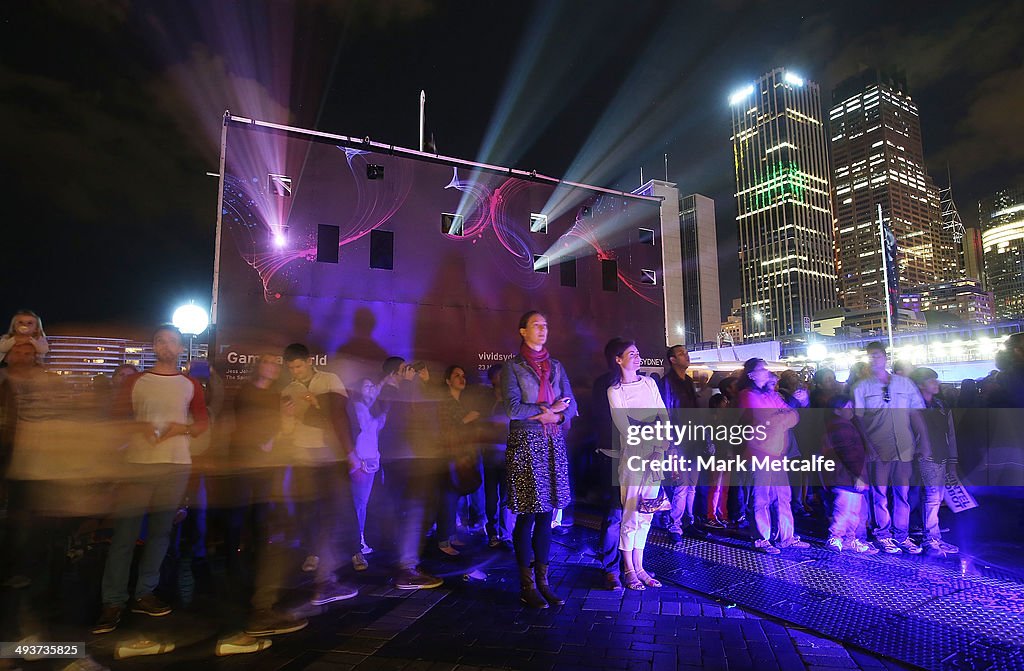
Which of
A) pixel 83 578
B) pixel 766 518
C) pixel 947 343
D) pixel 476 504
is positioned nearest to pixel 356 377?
pixel 476 504

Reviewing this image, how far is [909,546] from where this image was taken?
4281 mm

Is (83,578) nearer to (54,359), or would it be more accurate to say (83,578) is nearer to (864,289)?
(54,359)

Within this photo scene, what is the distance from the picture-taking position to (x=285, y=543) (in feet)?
10.3

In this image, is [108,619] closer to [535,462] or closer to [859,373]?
[535,462]

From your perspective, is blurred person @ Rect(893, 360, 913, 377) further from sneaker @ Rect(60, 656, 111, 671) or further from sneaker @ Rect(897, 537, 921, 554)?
sneaker @ Rect(60, 656, 111, 671)

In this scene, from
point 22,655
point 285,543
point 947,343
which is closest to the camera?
point 22,655

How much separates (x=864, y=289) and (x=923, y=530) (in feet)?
470

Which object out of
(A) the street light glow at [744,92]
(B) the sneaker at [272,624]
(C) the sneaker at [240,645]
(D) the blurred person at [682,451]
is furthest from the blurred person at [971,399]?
(A) the street light glow at [744,92]

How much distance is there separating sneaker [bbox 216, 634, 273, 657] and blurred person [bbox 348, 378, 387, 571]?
1.51 m

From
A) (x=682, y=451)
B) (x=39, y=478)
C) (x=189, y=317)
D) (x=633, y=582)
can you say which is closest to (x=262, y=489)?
(x=39, y=478)

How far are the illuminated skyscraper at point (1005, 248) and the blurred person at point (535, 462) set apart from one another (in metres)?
168

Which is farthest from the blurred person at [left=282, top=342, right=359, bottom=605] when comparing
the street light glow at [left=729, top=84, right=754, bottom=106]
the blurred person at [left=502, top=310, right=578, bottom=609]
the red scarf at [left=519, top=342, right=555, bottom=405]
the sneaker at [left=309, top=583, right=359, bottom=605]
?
the street light glow at [left=729, top=84, right=754, bottom=106]

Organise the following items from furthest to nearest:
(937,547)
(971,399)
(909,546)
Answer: (971,399)
(909,546)
(937,547)

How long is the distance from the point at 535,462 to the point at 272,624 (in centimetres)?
174
